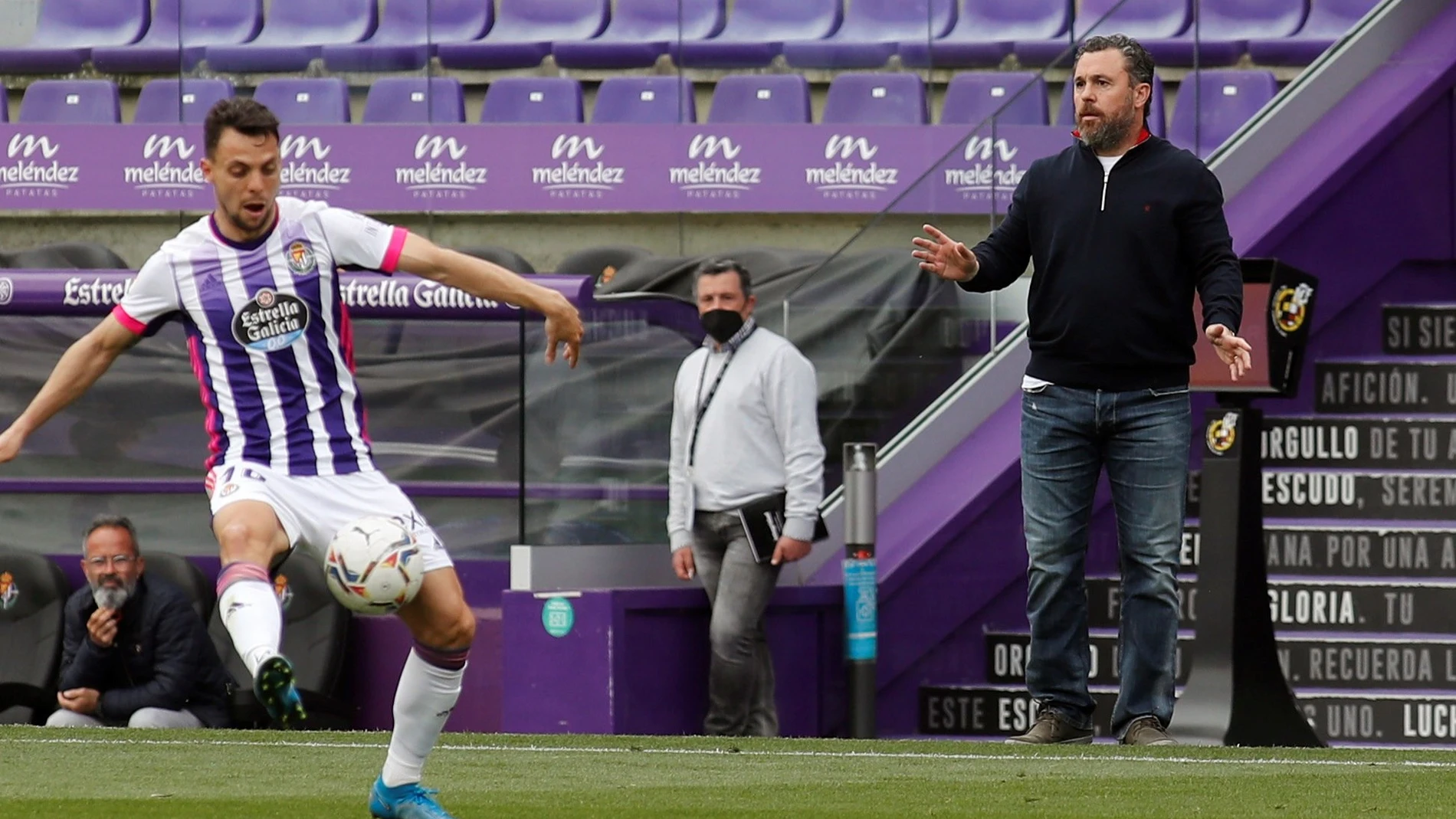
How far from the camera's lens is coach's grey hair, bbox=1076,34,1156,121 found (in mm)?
7316

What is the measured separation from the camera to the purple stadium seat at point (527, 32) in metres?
16.4

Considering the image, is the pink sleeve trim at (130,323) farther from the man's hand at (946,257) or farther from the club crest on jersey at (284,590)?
the club crest on jersey at (284,590)

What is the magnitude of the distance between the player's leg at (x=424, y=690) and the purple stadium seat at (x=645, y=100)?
1016cm

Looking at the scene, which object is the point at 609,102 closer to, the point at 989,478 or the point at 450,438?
the point at 450,438

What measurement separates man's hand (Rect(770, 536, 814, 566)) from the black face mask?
0.89 metres

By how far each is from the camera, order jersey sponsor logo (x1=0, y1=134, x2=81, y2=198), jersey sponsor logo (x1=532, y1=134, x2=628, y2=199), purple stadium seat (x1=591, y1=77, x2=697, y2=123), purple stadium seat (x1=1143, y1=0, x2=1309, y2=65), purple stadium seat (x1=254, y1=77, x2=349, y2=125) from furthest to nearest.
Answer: purple stadium seat (x1=254, y1=77, x2=349, y2=125) < jersey sponsor logo (x1=0, y1=134, x2=81, y2=198) < purple stadium seat (x1=591, y1=77, x2=697, y2=123) < jersey sponsor logo (x1=532, y1=134, x2=628, y2=199) < purple stadium seat (x1=1143, y1=0, x2=1309, y2=65)

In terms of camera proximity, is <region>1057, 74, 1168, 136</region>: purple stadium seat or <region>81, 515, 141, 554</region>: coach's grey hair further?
<region>1057, 74, 1168, 136</region>: purple stadium seat

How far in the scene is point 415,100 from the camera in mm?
15961

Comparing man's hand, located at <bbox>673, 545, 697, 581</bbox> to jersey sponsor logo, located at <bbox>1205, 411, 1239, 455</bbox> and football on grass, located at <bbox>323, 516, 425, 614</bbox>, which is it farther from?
football on grass, located at <bbox>323, 516, 425, 614</bbox>

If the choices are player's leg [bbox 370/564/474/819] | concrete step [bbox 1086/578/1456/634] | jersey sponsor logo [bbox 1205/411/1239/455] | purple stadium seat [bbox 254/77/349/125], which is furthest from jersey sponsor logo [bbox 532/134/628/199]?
player's leg [bbox 370/564/474/819]

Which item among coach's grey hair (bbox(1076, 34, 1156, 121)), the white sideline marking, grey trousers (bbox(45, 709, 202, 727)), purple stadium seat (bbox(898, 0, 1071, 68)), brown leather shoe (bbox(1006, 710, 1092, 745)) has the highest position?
purple stadium seat (bbox(898, 0, 1071, 68))

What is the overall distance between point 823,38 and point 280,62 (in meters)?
3.63

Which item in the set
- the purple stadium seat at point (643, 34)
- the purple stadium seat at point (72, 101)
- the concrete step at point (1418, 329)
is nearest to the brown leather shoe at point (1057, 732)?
the concrete step at point (1418, 329)

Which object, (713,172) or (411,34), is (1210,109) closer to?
(713,172)
